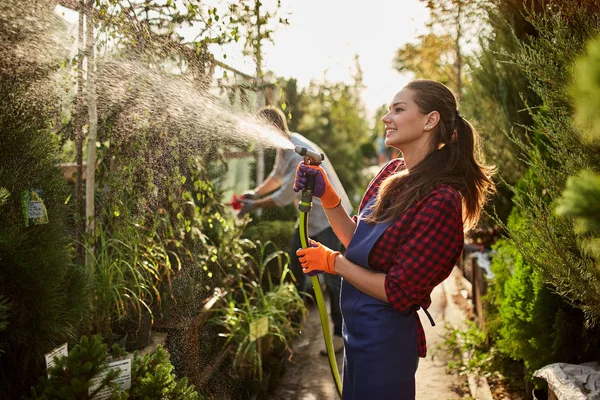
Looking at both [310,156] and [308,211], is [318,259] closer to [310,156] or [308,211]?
[308,211]

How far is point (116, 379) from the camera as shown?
181 centimetres

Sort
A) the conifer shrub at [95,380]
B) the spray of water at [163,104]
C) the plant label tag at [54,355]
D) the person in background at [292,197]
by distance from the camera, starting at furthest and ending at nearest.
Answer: the person in background at [292,197], the spray of water at [163,104], the plant label tag at [54,355], the conifer shrub at [95,380]

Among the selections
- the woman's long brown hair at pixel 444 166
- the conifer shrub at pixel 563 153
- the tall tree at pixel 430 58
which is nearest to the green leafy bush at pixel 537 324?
the conifer shrub at pixel 563 153

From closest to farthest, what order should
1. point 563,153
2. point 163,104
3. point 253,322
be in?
point 563,153 → point 163,104 → point 253,322

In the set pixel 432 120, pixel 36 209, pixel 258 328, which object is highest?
pixel 432 120

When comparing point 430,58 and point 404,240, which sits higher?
point 430,58

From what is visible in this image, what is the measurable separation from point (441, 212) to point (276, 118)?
2314mm

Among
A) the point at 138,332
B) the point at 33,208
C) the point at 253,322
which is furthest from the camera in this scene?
the point at 253,322

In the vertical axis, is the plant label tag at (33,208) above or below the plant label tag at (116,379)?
above

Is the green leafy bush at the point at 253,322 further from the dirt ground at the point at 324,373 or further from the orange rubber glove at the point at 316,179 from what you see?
the orange rubber glove at the point at 316,179

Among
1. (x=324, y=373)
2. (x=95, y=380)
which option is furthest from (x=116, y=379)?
(x=324, y=373)

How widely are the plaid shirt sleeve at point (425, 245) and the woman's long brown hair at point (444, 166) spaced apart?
0.09 meters

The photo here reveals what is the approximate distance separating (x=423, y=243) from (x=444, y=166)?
32 centimetres

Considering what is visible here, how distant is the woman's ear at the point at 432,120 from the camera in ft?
6.43
